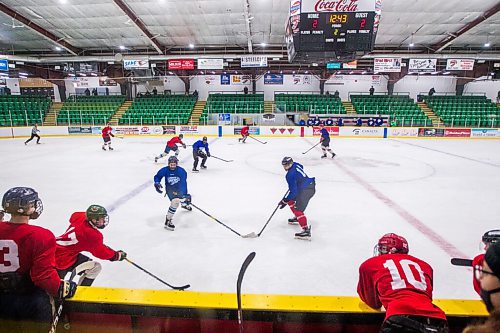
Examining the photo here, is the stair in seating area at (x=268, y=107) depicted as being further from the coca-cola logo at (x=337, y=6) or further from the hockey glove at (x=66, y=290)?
the hockey glove at (x=66, y=290)

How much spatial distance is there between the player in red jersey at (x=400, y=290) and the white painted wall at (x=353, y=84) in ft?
88.7

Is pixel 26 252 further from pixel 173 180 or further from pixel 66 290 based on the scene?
pixel 173 180

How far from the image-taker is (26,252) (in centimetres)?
164

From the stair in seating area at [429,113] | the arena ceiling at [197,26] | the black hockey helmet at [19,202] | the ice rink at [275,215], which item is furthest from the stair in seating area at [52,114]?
the stair in seating area at [429,113]

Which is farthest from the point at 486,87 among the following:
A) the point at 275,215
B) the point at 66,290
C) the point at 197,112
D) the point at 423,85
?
the point at 66,290

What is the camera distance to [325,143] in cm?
1145

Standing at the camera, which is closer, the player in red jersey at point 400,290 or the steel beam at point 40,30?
the player in red jersey at point 400,290

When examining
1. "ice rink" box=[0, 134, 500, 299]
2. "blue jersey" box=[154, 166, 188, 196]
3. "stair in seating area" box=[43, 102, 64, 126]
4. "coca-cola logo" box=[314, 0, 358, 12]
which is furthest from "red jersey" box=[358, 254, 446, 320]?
"stair in seating area" box=[43, 102, 64, 126]

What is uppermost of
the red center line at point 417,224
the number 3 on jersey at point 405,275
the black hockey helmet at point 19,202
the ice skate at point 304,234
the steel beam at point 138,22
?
the steel beam at point 138,22

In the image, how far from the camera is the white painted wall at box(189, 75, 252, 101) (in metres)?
27.6

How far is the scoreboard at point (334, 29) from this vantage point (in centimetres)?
840

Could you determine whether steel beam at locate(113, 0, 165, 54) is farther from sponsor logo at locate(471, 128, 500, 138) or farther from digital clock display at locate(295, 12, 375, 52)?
sponsor logo at locate(471, 128, 500, 138)

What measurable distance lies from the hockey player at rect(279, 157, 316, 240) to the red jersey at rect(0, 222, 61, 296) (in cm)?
325

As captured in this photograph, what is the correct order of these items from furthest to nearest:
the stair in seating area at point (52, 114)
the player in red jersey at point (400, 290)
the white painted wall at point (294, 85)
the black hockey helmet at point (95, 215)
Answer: the white painted wall at point (294, 85)
the stair in seating area at point (52, 114)
the black hockey helmet at point (95, 215)
the player in red jersey at point (400, 290)
